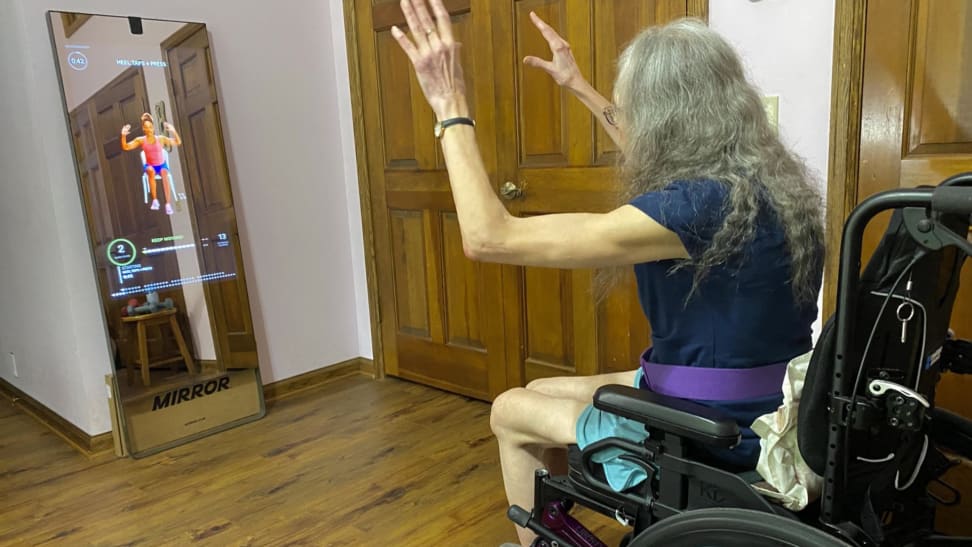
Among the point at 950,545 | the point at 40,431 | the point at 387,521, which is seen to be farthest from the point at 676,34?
the point at 40,431

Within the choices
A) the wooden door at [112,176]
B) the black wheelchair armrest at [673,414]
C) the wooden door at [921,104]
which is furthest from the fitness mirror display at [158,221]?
the wooden door at [921,104]

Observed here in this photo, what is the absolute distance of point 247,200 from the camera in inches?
112

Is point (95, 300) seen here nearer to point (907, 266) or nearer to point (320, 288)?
point (320, 288)

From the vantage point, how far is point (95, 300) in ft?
8.12

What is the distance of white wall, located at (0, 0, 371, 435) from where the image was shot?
2.38 metres

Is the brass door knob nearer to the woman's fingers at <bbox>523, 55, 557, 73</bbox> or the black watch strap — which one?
the woman's fingers at <bbox>523, 55, 557, 73</bbox>

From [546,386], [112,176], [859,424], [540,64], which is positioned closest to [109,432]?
[112,176]

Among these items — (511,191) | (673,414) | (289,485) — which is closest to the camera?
(673,414)

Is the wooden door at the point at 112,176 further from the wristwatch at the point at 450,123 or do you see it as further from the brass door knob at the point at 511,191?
the wristwatch at the point at 450,123

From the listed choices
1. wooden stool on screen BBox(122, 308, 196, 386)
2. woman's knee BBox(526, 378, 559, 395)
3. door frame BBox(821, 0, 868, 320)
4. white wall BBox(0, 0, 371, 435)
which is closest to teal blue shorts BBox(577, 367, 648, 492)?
woman's knee BBox(526, 378, 559, 395)

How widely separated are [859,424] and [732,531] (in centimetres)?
22

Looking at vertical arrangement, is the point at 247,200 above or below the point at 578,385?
above

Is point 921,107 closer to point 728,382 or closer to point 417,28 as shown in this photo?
point 728,382

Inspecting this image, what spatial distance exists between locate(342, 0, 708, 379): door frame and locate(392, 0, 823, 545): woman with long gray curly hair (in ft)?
5.96
